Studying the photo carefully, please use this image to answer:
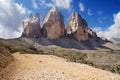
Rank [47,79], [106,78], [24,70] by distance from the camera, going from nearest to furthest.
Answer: [47,79] → [106,78] → [24,70]

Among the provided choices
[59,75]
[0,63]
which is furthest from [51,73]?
[0,63]

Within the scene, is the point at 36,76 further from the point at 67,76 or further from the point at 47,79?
the point at 67,76

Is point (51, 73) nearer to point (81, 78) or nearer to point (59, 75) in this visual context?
point (59, 75)

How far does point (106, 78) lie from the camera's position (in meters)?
19.1

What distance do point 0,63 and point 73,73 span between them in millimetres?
6773

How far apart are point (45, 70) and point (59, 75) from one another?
6.97ft

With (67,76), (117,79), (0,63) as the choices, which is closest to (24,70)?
(0,63)

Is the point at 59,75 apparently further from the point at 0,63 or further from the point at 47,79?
the point at 0,63

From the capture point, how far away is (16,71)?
20.0 metres

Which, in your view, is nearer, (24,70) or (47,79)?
(47,79)

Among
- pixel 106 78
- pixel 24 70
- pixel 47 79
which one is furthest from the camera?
pixel 24 70

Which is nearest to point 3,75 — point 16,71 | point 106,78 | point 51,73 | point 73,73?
point 16,71

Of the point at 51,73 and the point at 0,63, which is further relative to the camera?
the point at 0,63

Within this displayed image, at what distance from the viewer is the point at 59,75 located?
741 inches
